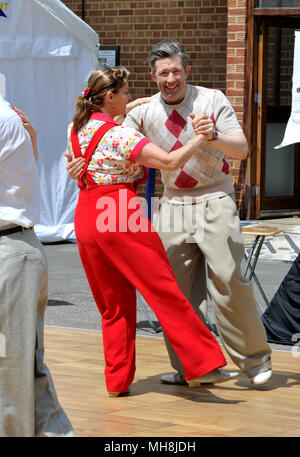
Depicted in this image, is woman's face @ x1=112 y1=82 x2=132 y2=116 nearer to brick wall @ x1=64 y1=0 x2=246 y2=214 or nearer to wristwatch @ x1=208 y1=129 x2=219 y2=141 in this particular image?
wristwatch @ x1=208 y1=129 x2=219 y2=141

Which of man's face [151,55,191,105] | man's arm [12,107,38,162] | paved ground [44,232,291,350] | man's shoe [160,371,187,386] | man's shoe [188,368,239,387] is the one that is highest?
man's face [151,55,191,105]

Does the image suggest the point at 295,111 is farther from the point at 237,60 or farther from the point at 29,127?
the point at 29,127

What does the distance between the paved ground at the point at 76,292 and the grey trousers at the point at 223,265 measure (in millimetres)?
1199

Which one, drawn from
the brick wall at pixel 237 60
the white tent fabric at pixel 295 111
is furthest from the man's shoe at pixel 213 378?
the brick wall at pixel 237 60

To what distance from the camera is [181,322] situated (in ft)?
17.4

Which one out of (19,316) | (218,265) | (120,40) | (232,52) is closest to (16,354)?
(19,316)

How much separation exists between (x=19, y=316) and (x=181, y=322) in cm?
157

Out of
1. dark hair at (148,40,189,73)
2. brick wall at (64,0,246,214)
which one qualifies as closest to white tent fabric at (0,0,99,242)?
brick wall at (64,0,246,214)

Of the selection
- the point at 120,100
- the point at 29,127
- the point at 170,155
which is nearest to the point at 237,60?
the point at 120,100

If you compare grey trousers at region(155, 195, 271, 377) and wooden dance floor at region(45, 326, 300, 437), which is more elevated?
grey trousers at region(155, 195, 271, 377)

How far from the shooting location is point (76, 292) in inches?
356

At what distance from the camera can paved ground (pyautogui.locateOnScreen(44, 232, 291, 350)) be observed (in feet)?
25.5

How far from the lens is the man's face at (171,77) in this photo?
5.55m

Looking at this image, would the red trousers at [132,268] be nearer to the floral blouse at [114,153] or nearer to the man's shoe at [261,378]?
the floral blouse at [114,153]
